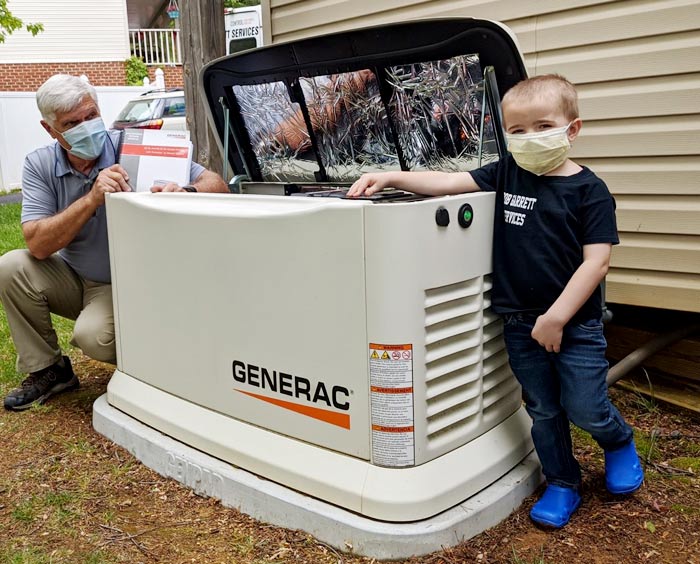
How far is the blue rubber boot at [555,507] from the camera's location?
2.25 metres

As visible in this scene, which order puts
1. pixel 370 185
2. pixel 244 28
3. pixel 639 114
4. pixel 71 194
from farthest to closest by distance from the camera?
pixel 244 28 < pixel 71 194 < pixel 639 114 < pixel 370 185

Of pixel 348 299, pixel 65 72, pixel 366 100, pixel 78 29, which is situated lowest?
pixel 348 299

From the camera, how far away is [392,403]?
208cm

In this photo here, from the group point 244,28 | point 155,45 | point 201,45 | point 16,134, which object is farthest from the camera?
point 155,45

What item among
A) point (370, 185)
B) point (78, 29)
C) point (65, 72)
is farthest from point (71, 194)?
point (78, 29)

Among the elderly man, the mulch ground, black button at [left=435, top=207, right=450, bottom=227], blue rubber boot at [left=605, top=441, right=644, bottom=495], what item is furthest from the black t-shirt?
the elderly man

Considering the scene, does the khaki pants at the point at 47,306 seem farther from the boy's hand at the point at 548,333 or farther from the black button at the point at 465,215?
the boy's hand at the point at 548,333

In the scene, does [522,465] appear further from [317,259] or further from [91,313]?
[91,313]

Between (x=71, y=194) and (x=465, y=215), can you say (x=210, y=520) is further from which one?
(x=71, y=194)

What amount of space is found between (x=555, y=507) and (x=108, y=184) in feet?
6.96

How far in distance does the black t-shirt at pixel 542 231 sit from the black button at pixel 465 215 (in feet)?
0.50

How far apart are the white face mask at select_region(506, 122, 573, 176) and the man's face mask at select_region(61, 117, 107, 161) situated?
188 cm

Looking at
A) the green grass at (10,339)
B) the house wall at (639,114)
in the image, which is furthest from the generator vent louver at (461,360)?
the green grass at (10,339)

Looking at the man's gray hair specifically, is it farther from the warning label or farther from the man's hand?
the warning label
